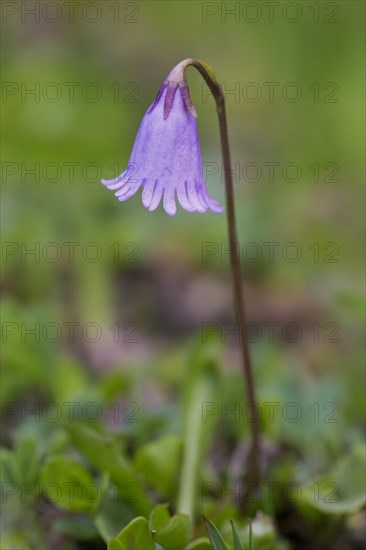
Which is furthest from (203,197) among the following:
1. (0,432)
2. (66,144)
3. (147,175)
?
(66,144)

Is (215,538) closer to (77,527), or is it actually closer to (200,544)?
(200,544)

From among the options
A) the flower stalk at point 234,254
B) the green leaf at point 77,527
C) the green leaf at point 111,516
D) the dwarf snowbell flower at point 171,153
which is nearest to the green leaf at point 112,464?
the green leaf at point 111,516

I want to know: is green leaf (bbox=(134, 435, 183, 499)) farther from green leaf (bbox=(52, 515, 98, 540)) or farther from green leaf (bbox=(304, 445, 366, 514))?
green leaf (bbox=(304, 445, 366, 514))

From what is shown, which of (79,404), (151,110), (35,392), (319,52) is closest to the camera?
(151,110)

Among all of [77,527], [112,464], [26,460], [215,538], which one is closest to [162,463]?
[112,464]

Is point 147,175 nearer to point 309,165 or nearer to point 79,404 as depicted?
point 79,404
